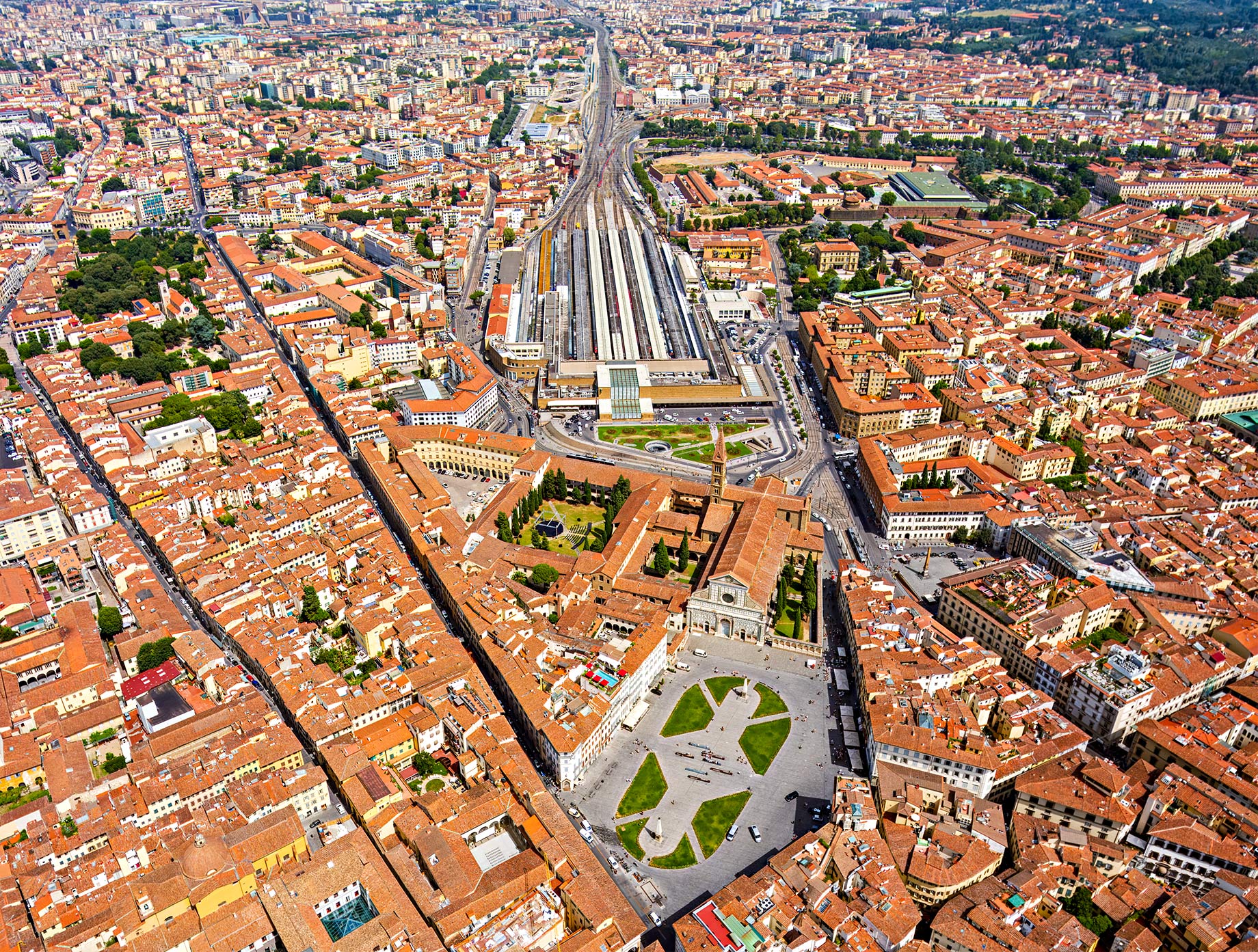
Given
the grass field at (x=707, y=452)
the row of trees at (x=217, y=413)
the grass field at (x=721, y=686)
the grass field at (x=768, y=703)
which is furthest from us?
the grass field at (x=707, y=452)

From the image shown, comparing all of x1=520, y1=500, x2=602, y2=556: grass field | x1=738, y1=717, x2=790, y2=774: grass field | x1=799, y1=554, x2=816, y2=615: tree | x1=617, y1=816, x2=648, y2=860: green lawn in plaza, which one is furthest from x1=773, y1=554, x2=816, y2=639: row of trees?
x1=617, y1=816, x2=648, y2=860: green lawn in plaza

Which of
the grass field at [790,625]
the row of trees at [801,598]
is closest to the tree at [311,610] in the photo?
the grass field at [790,625]

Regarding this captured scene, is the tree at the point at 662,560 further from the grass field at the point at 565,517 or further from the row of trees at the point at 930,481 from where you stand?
the row of trees at the point at 930,481

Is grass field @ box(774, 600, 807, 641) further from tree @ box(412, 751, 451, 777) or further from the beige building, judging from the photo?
the beige building

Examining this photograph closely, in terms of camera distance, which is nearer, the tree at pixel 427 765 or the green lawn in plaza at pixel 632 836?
the green lawn in plaza at pixel 632 836

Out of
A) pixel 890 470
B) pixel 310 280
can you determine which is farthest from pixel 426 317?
pixel 890 470

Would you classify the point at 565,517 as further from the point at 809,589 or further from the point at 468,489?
the point at 809,589

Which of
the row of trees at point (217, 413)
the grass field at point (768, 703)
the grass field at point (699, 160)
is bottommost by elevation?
the grass field at point (768, 703)
